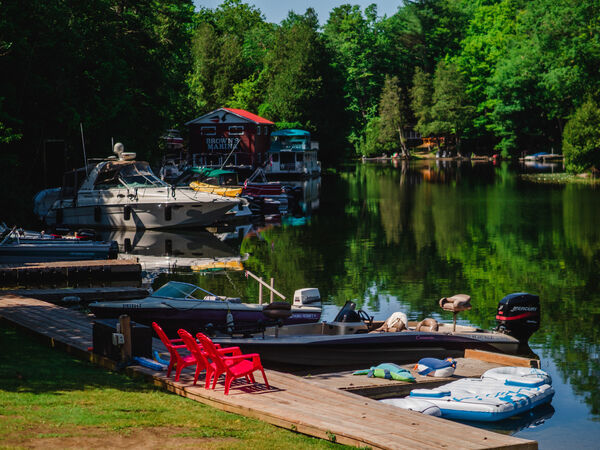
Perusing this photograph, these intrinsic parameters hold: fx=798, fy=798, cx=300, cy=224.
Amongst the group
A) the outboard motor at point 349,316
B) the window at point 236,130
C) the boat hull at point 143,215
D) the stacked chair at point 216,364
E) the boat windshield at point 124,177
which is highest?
the window at point 236,130

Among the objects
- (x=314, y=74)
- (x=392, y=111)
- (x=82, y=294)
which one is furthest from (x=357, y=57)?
(x=82, y=294)

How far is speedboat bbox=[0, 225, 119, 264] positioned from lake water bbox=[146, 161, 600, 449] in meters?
2.89

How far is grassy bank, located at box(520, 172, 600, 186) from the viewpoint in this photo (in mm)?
64250

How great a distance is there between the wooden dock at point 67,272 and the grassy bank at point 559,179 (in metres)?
45.8

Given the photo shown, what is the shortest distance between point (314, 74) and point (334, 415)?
82782 millimetres

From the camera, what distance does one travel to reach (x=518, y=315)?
674 inches

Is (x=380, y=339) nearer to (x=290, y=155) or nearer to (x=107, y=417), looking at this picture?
(x=107, y=417)

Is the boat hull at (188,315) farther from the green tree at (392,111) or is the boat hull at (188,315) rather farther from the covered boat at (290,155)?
the green tree at (392,111)

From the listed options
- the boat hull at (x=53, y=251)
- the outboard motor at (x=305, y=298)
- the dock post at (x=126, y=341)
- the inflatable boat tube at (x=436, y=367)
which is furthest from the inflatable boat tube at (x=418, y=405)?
the boat hull at (x=53, y=251)

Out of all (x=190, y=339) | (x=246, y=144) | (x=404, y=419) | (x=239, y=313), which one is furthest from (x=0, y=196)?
(x=246, y=144)

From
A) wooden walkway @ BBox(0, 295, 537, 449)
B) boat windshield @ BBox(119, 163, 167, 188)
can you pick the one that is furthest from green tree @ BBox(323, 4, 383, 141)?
wooden walkway @ BBox(0, 295, 537, 449)

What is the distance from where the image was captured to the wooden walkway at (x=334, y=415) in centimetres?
893

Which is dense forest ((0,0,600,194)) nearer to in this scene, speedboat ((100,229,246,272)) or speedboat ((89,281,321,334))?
speedboat ((100,229,246,272))

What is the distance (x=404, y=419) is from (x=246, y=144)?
Answer: 193 ft
